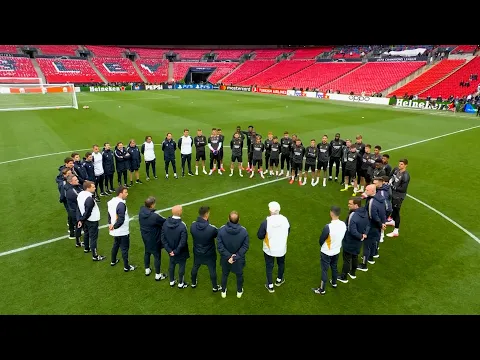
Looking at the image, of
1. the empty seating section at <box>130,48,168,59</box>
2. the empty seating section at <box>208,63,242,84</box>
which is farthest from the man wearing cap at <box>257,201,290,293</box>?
the empty seating section at <box>130,48,168,59</box>

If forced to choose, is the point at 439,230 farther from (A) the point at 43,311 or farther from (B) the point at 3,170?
(B) the point at 3,170

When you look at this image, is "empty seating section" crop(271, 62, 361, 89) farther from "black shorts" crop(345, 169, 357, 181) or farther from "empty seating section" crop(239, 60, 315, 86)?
"black shorts" crop(345, 169, 357, 181)

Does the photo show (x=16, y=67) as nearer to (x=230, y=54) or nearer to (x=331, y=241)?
(x=230, y=54)

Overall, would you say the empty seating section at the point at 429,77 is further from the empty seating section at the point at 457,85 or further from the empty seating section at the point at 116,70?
the empty seating section at the point at 116,70

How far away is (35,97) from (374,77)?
47141mm

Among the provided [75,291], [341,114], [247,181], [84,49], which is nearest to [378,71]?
[341,114]

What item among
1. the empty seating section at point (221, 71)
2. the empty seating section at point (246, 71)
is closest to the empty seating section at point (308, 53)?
the empty seating section at point (246, 71)

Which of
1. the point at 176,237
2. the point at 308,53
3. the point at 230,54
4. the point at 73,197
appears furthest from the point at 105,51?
the point at 176,237

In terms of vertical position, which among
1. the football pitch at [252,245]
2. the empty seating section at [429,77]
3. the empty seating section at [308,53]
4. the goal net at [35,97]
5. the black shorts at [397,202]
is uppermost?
the empty seating section at [308,53]

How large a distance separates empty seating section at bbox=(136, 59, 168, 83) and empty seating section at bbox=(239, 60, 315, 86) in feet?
63.1

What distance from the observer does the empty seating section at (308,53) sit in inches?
2749

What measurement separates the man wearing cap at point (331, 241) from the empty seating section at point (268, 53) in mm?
77235

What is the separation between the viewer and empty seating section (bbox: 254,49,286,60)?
7836 centimetres

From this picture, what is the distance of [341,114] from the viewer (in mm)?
32281
